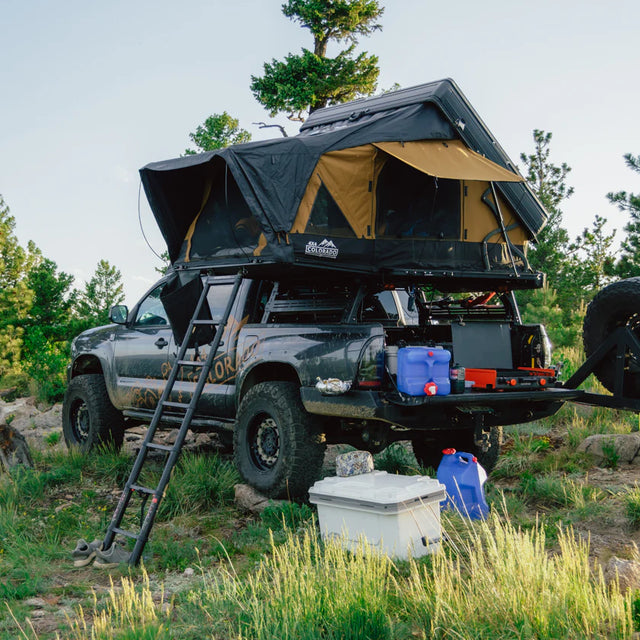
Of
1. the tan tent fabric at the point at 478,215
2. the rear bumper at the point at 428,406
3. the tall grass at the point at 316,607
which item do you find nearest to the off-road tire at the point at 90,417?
the rear bumper at the point at 428,406

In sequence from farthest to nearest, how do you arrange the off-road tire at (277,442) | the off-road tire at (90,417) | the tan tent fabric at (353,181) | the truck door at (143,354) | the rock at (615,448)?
1. the off-road tire at (90,417)
2. the truck door at (143,354)
3. the rock at (615,448)
4. the tan tent fabric at (353,181)
5. the off-road tire at (277,442)

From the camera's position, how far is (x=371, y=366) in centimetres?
590

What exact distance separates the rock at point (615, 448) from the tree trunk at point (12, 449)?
19.7 ft

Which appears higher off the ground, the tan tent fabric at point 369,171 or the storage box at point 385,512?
the tan tent fabric at point 369,171

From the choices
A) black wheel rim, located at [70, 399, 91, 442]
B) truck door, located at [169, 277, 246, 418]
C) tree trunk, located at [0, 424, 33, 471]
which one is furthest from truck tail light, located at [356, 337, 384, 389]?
black wheel rim, located at [70, 399, 91, 442]

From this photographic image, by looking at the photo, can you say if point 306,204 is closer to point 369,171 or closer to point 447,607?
point 369,171

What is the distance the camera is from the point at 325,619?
3.67m

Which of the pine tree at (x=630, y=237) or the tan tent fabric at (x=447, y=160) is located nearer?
the tan tent fabric at (x=447, y=160)

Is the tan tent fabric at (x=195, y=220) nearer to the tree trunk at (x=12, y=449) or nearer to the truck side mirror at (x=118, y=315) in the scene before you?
the truck side mirror at (x=118, y=315)

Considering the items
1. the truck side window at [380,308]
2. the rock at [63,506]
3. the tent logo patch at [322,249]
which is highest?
the tent logo patch at [322,249]

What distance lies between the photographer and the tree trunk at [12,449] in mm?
8133

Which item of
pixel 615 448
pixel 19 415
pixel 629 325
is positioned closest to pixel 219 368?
pixel 629 325

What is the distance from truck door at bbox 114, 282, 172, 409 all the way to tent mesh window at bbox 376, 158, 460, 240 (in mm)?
2843

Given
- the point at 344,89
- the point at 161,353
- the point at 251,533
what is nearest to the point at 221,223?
the point at 161,353
